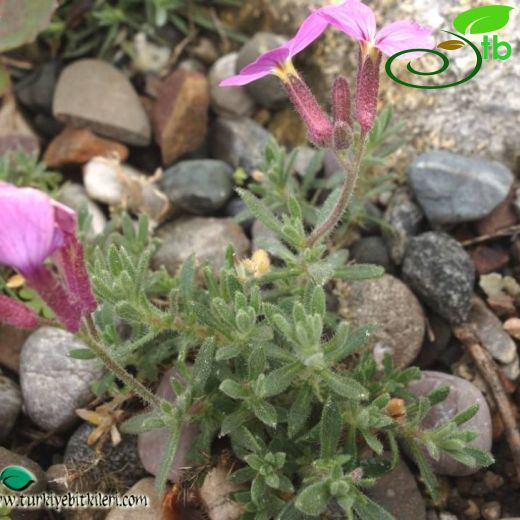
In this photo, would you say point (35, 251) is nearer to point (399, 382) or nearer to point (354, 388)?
point (354, 388)

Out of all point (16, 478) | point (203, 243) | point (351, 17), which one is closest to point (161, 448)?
point (16, 478)

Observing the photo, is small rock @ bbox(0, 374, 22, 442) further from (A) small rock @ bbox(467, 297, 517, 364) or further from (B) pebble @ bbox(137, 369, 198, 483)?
(A) small rock @ bbox(467, 297, 517, 364)

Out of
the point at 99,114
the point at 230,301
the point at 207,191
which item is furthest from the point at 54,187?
the point at 230,301

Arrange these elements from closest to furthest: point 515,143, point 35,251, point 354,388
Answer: point 35,251, point 354,388, point 515,143

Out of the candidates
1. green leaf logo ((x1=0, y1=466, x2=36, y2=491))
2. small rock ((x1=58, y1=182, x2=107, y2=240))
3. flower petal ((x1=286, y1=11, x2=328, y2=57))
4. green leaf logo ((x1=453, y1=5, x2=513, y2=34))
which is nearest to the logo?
green leaf logo ((x1=453, y1=5, x2=513, y2=34))

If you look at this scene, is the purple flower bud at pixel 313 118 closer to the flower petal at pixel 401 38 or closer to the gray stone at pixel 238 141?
the flower petal at pixel 401 38

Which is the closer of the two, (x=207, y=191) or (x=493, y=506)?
(x=493, y=506)
